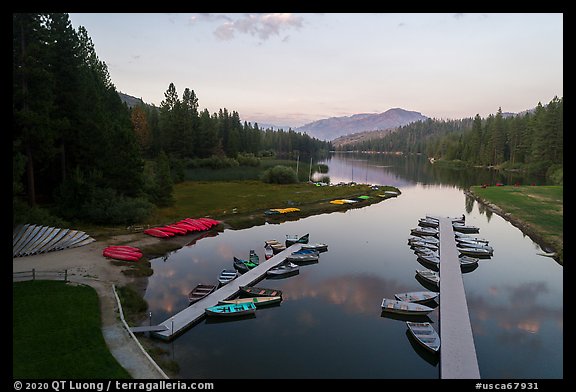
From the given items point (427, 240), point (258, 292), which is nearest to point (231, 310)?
point (258, 292)

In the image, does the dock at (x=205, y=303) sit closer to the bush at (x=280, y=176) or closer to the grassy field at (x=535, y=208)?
the grassy field at (x=535, y=208)

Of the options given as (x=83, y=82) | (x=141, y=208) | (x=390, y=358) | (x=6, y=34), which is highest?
(x=83, y=82)

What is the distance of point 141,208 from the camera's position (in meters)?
50.1

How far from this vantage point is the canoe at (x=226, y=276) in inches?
1261

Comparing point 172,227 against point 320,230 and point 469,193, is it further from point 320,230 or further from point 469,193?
point 469,193

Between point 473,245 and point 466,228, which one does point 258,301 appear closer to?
point 473,245

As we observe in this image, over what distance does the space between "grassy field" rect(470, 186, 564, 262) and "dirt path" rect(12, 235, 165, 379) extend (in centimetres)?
4217

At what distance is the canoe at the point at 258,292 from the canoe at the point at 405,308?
27.0 ft

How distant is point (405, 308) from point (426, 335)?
3.93 meters

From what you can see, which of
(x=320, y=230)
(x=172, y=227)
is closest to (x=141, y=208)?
(x=172, y=227)

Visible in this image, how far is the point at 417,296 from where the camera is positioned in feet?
96.5

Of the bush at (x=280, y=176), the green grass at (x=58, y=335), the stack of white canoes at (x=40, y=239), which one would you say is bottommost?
the green grass at (x=58, y=335)

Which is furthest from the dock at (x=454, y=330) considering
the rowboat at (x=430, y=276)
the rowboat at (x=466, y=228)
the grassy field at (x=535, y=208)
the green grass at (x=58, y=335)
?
the rowboat at (x=466, y=228)
